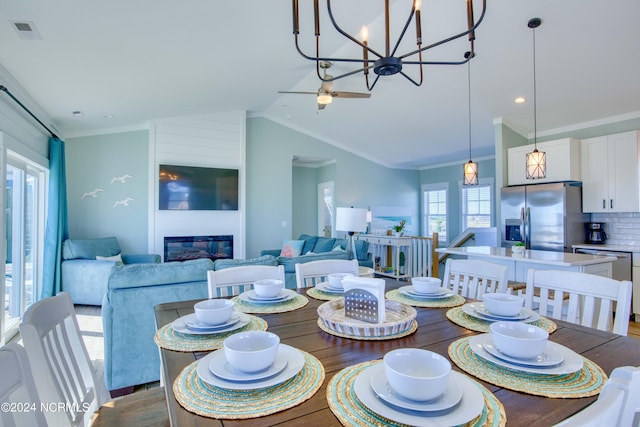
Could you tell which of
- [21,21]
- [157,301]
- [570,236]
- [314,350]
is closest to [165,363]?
[314,350]

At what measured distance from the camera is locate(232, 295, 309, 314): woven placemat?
1.53m

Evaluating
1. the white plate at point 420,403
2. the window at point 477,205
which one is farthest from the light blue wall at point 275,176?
the white plate at point 420,403

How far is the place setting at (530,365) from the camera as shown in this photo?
849 millimetres

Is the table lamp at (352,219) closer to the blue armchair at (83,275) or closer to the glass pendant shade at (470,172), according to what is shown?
the glass pendant shade at (470,172)

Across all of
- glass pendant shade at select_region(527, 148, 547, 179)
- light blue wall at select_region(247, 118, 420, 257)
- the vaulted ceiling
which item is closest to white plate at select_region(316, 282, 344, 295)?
the vaulted ceiling

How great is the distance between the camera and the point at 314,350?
110cm

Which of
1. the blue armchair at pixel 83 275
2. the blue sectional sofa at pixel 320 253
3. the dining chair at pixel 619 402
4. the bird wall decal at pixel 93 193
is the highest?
the bird wall decal at pixel 93 193

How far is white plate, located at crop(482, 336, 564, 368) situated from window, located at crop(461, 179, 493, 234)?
6.92 m

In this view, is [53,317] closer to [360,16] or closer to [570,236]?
[360,16]

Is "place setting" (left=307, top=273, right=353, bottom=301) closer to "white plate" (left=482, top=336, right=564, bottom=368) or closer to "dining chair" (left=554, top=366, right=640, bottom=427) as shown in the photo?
"white plate" (left=482, top=336, right=564, bottom=368)

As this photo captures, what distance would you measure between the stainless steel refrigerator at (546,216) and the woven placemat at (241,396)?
472cm

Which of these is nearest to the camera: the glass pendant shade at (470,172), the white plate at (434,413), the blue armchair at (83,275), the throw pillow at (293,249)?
the white plate at (434,413)

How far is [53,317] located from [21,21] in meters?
2.43

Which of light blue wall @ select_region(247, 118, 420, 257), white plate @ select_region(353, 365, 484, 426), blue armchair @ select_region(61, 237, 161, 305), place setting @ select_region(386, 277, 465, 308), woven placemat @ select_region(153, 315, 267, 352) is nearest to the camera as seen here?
white plate @ select_region(353, 365, 484, 426)
